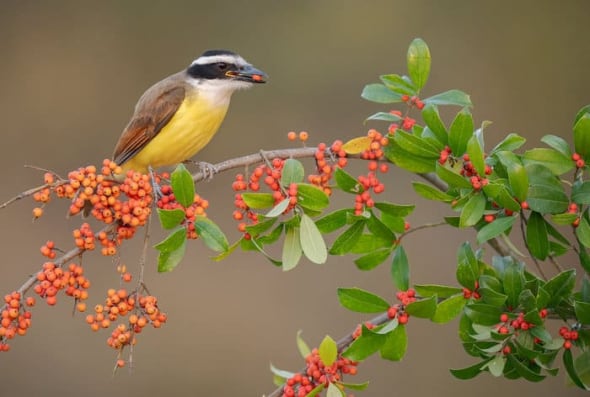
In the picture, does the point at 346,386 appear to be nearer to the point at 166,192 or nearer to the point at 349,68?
the point at 166,192

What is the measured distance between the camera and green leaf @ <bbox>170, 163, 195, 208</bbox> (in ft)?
5.42

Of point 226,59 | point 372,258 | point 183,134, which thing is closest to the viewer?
point 372,258

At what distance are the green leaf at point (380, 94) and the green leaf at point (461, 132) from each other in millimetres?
192

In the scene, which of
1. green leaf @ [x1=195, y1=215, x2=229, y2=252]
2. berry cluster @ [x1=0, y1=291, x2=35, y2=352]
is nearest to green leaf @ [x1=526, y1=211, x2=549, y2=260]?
green leaf @ [x1=195, y1=215, x2=229, y2=252]

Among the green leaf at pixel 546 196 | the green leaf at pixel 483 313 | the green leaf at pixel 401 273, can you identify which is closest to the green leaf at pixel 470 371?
the green leaf at pixel 483 313

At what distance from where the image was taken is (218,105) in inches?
126

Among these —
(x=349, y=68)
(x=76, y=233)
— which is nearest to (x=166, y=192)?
(x=76, y=233)

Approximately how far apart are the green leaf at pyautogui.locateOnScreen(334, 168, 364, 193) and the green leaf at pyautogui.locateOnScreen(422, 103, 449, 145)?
0.18 meters

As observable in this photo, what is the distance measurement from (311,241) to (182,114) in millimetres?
1616

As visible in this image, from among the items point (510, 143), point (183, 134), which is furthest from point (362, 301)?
point (183, 134)

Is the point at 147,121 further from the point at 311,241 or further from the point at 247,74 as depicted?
the point at 311,241

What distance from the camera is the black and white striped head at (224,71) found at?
317 centimetres

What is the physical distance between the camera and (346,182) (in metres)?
1.69

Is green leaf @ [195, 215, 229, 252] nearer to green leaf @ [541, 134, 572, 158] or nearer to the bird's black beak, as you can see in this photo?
green leaf @ [541, 134, 572, 158]
